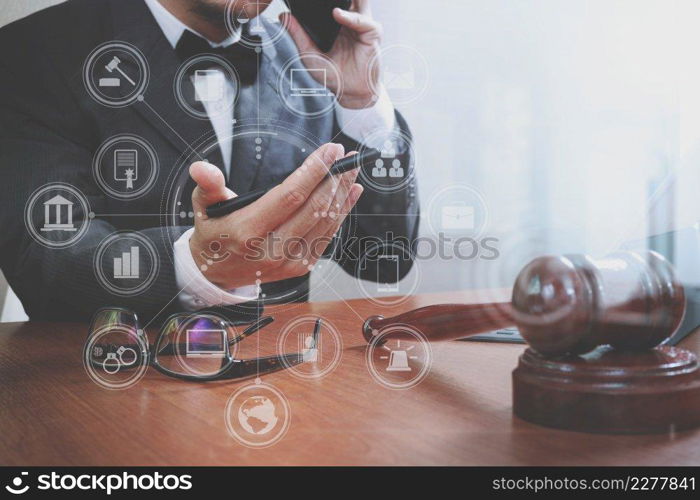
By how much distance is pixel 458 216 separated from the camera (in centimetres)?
70

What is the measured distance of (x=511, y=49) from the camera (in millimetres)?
704

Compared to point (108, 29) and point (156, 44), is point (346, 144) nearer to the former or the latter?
point (156, 44)

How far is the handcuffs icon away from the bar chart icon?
0.85 ft

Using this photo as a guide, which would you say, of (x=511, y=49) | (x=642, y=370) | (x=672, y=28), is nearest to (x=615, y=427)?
(x=642, y=370)

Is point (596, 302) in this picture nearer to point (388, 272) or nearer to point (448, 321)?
point (448, 321)

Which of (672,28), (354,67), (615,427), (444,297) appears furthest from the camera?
(672,28)

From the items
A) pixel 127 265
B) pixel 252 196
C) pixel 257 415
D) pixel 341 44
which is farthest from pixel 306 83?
pixel 257 415

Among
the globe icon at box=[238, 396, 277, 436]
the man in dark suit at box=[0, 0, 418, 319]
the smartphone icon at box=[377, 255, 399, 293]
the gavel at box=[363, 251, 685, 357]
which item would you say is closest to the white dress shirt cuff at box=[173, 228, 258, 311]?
the man in dark suit at box=[0, 0, 418, 319]

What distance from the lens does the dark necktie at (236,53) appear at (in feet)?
2.12

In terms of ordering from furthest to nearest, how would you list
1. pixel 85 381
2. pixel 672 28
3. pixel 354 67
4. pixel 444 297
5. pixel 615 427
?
1. pixel 672 28
2. pixel 354 67
3. pixel 444 297
4. pixel 85 381
5. pixel 615 427

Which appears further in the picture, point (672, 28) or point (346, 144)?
point (672, 28)

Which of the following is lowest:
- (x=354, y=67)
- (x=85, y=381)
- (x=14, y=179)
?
(x=85, y=381)

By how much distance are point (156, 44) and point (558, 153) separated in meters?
0.46

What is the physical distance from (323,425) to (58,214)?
24.9 inches
